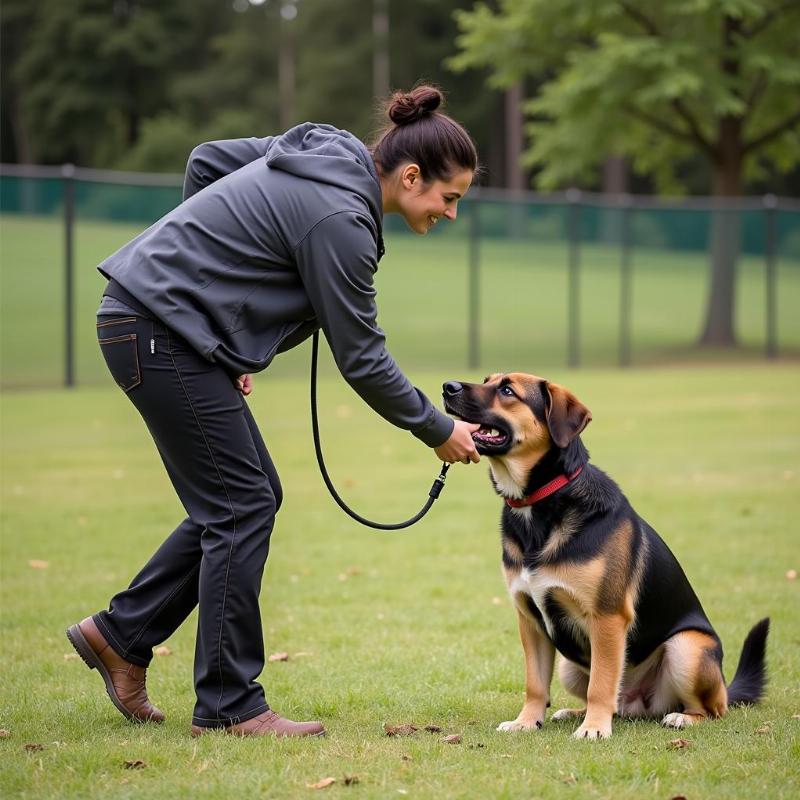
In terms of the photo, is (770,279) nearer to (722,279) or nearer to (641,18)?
(722,279)

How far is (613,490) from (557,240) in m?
19.6

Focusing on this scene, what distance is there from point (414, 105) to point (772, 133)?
74.5 feet

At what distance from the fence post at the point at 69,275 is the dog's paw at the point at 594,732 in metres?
12.9

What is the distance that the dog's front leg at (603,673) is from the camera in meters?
4.45

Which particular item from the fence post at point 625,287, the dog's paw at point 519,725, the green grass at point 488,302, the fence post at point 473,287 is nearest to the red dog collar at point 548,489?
the dog's paw at point 519,725

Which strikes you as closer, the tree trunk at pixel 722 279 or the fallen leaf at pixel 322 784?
the fallen leaf at pixel 322 784

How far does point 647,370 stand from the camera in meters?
21.8

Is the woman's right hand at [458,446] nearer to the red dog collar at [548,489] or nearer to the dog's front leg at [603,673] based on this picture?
the red dog collar at [548,489]

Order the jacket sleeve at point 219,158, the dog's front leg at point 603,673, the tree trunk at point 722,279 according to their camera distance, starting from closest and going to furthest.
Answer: the dog's front leg at point 603,673
the jacket sleeve at point 219,158
the tree trunk at point 722,279

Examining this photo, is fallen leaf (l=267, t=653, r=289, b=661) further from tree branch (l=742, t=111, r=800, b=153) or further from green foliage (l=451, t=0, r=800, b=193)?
tree branch (l=742, t=111, r=800, b=153)

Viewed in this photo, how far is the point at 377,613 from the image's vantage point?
662 centimetres

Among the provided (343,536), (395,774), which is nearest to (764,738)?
(395,774)

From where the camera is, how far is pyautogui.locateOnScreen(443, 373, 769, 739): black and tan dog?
447 centimetres

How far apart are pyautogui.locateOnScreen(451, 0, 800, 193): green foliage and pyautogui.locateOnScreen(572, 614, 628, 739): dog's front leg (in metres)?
19.2
